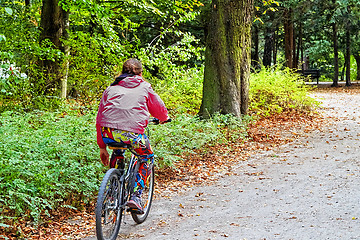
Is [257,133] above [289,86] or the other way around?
the other way around

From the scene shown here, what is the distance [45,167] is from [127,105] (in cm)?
178

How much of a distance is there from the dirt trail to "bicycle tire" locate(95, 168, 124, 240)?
17.4 inches

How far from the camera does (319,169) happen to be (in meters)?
7.80

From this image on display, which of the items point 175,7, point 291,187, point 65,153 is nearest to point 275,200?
point 291,187

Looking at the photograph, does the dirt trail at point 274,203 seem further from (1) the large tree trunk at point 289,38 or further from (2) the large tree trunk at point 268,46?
(2) the large tree trunk at point 268,46

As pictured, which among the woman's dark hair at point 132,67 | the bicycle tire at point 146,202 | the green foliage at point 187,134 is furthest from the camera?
the green foliage at point 187,134

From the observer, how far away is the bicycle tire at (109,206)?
13.3 feet

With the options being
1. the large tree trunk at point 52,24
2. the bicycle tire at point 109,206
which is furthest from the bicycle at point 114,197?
the large tree trunk at point 52,24

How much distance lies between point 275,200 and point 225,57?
6.20 m

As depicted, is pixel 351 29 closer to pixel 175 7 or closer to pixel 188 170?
pixel 175 7

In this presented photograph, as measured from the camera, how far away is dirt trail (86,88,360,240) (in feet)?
15.6

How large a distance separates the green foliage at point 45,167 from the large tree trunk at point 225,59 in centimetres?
487

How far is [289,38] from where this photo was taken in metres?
23.5

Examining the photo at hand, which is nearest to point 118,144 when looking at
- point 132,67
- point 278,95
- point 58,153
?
point 132,67
